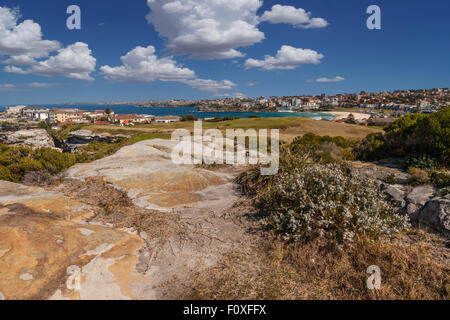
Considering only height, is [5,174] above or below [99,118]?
below

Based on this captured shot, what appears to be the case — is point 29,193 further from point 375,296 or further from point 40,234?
point 375,296

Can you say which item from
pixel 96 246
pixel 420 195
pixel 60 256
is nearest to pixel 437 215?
pixel 420 195

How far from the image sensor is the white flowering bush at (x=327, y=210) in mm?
5223

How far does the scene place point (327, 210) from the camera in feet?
18.1

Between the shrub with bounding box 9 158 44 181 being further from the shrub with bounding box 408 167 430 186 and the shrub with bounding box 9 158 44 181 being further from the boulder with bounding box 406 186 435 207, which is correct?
the shrub with bounding box 408 167 430 186

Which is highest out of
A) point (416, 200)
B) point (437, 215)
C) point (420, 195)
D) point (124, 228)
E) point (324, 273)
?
point (420, 195)

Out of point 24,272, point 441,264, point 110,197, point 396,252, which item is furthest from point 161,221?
point 441,264

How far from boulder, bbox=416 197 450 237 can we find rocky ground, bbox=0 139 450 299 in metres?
0.02

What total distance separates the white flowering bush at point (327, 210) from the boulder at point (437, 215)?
681 mm

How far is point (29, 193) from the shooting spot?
7000mm

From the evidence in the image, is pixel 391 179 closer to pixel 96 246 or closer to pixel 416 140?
pixel 416 140

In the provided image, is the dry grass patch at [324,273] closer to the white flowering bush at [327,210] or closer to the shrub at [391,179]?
the white flowering bush at [327,210]

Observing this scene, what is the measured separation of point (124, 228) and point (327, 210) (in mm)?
4729

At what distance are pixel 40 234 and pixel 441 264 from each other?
292 inches
